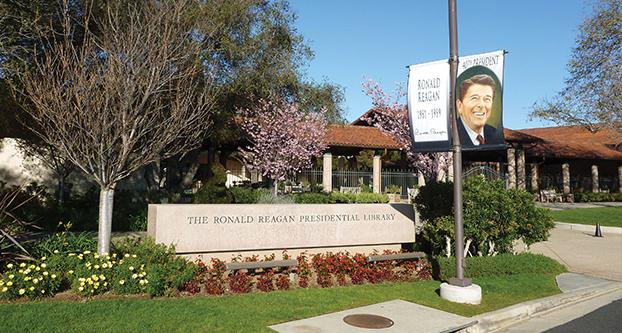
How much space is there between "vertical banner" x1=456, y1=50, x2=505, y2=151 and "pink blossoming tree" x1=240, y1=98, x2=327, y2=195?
13369 millimetres

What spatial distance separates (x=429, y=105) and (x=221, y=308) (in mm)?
4533

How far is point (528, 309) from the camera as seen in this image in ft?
24.4

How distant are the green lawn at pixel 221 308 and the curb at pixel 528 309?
0.21 metres

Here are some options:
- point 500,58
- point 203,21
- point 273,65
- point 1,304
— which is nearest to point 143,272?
point 1,304

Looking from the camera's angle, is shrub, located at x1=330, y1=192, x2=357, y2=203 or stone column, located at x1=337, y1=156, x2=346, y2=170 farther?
stone column, located at x1=337, y1=156, x2=346, y2=170

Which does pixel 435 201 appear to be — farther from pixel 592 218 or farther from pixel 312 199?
pixel 592 218

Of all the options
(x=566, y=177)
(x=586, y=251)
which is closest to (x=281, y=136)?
(x=586, y=251)

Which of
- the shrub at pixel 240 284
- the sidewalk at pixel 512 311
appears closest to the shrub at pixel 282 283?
the shrub at pixel 240 284

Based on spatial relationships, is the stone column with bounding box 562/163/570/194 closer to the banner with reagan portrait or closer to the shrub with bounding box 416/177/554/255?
the shrub with bounding box 416/177/554/255

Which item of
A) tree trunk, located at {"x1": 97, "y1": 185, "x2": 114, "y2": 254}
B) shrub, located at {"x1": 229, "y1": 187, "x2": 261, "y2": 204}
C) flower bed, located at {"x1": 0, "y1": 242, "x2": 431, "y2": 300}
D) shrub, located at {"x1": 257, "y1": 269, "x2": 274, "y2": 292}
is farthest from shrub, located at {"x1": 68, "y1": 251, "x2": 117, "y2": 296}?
shrub, located at {"x1": 229, "y1": 187, "x2": 261, "y2": 204}

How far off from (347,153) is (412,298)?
2539 cm

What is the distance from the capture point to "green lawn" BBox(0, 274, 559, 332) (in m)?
5.57

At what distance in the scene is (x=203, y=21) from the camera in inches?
524

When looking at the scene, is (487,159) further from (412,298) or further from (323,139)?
(412,298)
